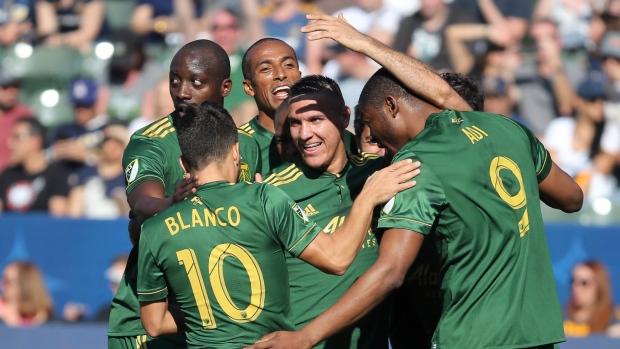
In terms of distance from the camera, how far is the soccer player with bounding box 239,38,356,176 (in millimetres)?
6199

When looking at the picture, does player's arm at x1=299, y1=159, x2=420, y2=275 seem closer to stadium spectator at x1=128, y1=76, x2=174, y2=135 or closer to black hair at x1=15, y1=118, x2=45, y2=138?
stadium spectator at x1=128, y1=76, x2=174, y2=135

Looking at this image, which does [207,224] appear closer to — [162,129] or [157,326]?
[157,326]

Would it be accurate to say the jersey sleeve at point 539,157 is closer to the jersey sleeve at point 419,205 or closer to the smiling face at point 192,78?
the jersey sleeve at point 419,205

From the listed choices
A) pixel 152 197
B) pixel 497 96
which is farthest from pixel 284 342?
pixel 497 96

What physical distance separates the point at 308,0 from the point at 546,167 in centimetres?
790

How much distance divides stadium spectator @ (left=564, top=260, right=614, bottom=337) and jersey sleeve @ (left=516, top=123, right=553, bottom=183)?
4.37 metres

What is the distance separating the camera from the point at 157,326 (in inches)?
185

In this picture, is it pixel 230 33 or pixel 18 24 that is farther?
pixel 18 24

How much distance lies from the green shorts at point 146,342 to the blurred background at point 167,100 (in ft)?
11.8

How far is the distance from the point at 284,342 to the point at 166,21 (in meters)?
9.09

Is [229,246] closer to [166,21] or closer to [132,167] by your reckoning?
[132,167]

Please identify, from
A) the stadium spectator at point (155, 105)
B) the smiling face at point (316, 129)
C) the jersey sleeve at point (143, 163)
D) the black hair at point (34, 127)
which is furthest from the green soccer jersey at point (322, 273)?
the black hair at point (34, 127)

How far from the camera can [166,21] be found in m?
12.9

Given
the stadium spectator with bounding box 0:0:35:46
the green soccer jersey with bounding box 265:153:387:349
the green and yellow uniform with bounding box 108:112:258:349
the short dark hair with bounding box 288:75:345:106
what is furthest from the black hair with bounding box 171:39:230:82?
the stadium spectator with bounding box 0:0:35:46
